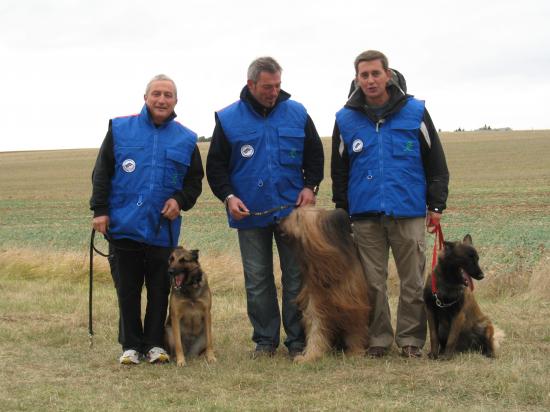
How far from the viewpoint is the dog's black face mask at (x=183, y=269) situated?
248 inches

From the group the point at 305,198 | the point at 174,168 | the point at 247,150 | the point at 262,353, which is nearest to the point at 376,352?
the point at 262,353

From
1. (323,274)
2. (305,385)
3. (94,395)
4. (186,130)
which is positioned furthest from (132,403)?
(186,130)

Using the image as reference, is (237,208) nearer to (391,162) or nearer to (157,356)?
(391,162)

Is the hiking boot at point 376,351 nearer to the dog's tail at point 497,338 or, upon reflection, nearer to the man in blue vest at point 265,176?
the man in blue vest at point 265,176

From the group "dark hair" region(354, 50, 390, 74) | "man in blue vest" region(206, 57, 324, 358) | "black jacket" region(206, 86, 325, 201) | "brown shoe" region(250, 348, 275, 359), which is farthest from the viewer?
"brown shoe" region(250, 348, 275, 359)

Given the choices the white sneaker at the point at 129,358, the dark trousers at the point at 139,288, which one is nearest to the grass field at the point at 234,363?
the white sneaker at the point at 129,358

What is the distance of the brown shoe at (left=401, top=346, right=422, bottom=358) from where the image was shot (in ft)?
21.0

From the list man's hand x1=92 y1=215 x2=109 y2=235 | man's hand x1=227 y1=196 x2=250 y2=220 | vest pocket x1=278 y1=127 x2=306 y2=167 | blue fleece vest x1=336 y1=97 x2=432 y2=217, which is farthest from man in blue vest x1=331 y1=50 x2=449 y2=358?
man's hand x1=92 y1=215 x2=109 y2=235

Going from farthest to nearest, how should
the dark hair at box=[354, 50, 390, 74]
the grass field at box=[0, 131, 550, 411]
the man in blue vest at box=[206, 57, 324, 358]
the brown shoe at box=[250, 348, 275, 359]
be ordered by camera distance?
the brown shoe at box=[250, 348, 275, 359]
the man in blue vest at box=[206, 57, 324, 358]
the dark hair at box=[354, 50, 390, 74]
the grass field at box=[0, 131, 550, 411]

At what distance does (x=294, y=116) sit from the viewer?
6.50 meters

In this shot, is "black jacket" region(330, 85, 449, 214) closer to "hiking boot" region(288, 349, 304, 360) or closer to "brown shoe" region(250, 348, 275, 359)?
"hiking boot" region(288, 349, 304, 360)

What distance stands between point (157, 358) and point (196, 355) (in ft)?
1.44

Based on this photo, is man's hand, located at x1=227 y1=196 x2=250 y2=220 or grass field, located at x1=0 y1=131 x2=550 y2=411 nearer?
grass field, located at x1=0 y1=131 x2=550 y2=411

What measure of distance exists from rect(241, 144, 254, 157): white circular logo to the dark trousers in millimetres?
1135
